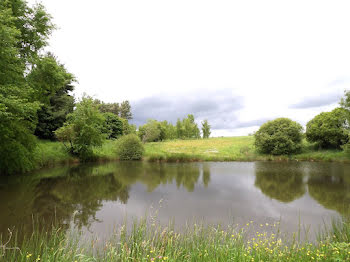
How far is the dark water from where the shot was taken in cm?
649

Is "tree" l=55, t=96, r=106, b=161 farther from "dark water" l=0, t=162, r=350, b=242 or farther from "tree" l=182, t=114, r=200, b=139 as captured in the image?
"tree" l=182, t=114, r=200, b=139

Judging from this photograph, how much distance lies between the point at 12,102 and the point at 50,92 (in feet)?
32.1

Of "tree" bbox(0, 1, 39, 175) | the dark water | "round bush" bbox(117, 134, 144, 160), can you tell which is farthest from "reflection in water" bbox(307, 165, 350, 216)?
"round bush" bbox(117, 134, 144, 160)

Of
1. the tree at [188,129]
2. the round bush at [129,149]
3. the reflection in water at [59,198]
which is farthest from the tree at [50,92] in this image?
the tree at [188,129]

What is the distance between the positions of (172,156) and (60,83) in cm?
1580

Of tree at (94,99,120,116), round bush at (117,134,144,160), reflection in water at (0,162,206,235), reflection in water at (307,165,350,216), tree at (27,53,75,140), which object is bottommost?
reflection in water at (307,165,350,216)

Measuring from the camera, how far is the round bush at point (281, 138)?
2711cm

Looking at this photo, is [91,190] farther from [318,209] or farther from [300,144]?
[300,144]

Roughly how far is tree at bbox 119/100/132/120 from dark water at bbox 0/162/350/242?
182 feet

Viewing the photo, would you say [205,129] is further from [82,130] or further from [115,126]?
[82,130]

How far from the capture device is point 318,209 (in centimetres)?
765

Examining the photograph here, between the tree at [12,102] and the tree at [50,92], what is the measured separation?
159 centimetres

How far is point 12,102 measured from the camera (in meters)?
8.90

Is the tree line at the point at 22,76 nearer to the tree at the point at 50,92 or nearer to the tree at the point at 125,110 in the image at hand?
the tree at the point at 50,92
